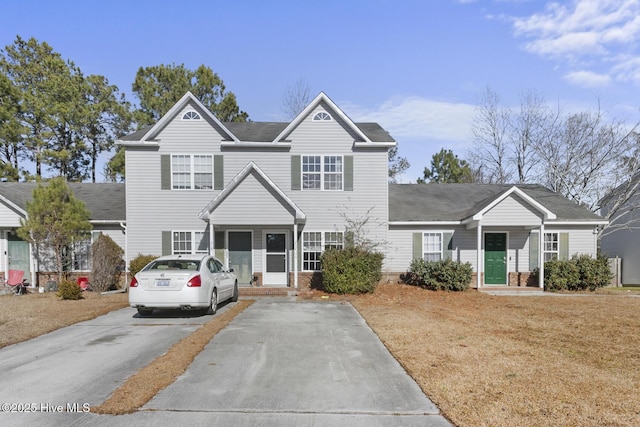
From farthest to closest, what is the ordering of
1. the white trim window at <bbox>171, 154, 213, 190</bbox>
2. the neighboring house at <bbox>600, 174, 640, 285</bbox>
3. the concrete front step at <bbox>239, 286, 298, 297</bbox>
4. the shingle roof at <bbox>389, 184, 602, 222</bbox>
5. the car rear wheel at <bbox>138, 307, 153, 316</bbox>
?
1. the neighboring house at <bbox>600, 174, 640, 285</bbox>
2. the shingle roof at <bbox>389, 184, 602, 222</bbox>
3. the white trim window at <bbox>171, 154, 213, 190</bbox>
4. the concrete front step at <bbox>239, 286, 298, 297</bbox>
5. the car rear wheel at <bbox>138, 307, 153, 316</bbox>

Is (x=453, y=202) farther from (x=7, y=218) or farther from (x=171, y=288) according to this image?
(x=7, y=218)

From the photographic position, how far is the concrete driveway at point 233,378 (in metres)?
4.60

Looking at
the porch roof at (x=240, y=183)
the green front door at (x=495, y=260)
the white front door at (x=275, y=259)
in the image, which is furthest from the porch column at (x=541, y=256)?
the white front door at (x=275, y=259)

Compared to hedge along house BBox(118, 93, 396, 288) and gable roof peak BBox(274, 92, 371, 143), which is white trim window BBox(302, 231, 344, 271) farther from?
gable roof peak BBox(274, 92, 371, 143)

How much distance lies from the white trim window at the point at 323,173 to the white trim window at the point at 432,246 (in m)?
4.36

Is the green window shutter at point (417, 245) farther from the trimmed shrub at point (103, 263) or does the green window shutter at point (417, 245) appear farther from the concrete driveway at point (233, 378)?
the trimmed shrub at point (103, 263)

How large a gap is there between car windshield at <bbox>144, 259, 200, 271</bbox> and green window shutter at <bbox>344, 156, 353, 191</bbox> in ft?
27.8

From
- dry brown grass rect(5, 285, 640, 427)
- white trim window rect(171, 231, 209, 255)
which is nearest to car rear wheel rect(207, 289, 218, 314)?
dry brown grass rect(5, 285, 640, 427)

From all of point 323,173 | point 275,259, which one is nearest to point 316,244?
point 275,259

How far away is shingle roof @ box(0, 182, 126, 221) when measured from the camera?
59.4 ft

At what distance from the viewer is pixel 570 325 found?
1027 cm

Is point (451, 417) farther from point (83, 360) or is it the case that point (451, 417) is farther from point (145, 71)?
point (145, 71)

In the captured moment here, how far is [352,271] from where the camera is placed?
15.9 metres

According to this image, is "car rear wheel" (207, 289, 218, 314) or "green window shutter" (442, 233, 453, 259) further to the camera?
"green window shutter" (442, 233, 453, 259)
